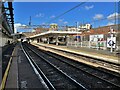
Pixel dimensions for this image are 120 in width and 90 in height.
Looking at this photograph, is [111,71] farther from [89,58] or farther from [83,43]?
[83,43]

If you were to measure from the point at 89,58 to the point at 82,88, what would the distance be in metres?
11.8

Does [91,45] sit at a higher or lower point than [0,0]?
lower

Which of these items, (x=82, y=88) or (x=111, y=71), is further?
(x=111, y=71)

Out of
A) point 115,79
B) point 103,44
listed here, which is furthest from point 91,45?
point 115,79

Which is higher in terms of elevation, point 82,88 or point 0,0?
Result: point 0,0

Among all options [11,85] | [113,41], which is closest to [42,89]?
[11,85]

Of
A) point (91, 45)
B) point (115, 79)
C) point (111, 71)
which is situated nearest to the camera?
point (115, 79)

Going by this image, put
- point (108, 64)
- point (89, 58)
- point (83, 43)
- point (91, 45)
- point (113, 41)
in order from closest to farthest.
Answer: point (108, 64)
point (89, 58)
point (113, 41)
point (91, 45)
point (83, 43)

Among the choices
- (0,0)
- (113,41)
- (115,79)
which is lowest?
(115,79)

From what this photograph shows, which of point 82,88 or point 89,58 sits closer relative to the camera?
point 82,88

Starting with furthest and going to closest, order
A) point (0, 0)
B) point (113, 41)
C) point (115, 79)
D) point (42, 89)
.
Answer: point (113, 41) → point (0, 0) → point (115, 79) → point (42, 89)

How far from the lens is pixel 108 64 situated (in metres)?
17.7

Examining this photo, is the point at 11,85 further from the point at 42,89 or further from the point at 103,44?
the point at 103,44

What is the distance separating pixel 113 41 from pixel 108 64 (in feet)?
22.6
